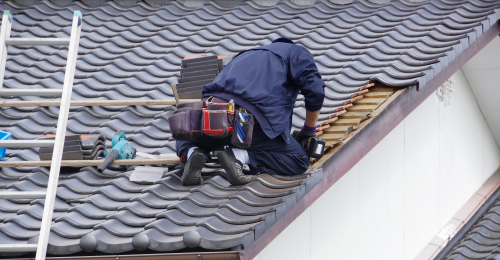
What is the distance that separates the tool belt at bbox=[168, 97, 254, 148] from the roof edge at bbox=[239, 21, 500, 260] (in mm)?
616

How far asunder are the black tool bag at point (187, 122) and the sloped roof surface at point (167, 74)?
37cm

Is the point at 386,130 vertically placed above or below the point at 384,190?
above

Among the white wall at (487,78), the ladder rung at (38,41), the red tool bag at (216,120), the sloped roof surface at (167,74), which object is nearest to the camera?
the sloped roof surface at (167,74)

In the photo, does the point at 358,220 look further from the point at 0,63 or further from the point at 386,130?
the point at 0,63

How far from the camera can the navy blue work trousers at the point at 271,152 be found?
430 centimetres

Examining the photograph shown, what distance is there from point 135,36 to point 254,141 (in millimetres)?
3126

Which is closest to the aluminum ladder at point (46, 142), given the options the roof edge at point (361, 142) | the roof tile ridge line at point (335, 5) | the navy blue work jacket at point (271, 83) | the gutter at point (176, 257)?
the gutter at point (176, 257)

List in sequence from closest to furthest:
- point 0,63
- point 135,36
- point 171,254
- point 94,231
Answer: point 171,254 → point 94,231 → point 0,63 → point 135,36

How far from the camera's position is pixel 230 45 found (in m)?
6.54

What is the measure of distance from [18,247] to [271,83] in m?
1.99

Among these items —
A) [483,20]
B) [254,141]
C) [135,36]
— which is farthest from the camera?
[135,36]

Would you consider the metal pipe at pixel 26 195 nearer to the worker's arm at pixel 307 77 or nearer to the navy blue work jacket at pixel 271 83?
the navy blue work jacket at pixel 271 83

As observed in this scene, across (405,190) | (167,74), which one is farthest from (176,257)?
(405,190)

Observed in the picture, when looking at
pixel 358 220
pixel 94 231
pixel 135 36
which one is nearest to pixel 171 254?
pixel 94 231
